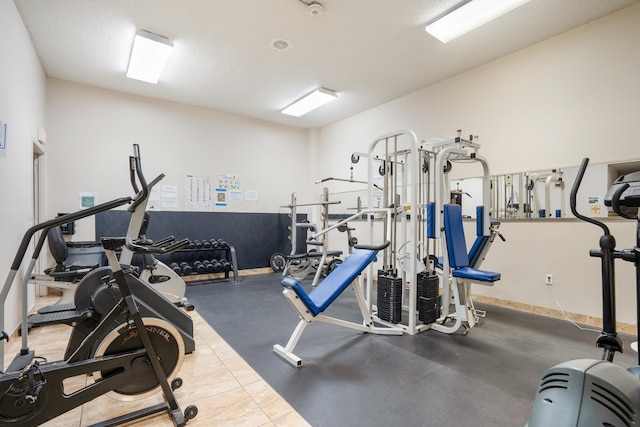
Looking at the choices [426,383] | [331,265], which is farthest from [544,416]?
[331,265]

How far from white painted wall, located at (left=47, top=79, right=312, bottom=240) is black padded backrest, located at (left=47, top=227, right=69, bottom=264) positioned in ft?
5.51

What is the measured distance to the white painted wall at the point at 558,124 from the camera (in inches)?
125

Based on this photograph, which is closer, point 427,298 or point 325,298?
point 325,298

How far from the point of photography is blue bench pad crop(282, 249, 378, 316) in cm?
251

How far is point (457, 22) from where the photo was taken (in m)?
3.30

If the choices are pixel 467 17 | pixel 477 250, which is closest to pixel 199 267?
pixel 477 250

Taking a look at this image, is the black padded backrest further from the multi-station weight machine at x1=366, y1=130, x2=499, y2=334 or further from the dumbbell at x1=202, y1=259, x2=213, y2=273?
the multi-station weight machine at x1=366, y1=130, x2=499, y2=334

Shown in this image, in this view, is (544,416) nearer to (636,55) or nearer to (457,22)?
(457,22)

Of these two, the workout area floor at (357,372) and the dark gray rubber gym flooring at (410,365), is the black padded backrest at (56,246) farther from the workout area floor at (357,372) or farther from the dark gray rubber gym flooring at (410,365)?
the dark gray rubber gym flooring at (410,365)

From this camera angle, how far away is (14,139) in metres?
2.95

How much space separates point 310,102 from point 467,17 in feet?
9.68

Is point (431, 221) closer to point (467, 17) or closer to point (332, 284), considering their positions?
point (332, 284)

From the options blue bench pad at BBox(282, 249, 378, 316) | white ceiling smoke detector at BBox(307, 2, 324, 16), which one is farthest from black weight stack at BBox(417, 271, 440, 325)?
white ceiling smoke detector at BBox(307, 2, 324, 16)

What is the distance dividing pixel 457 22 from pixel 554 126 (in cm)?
167
